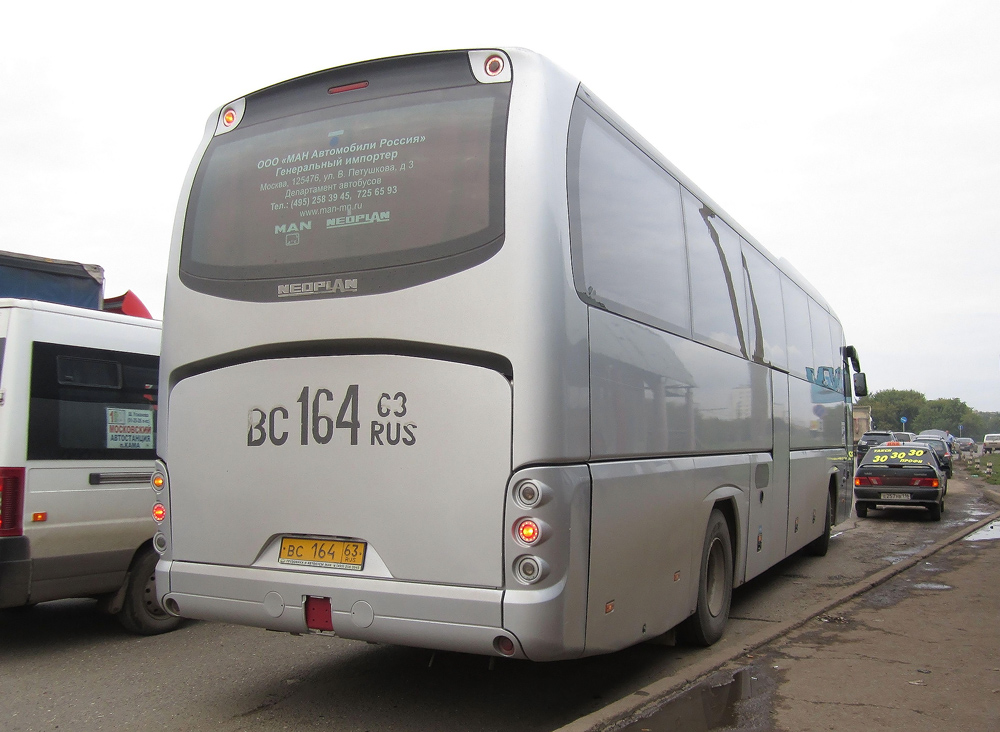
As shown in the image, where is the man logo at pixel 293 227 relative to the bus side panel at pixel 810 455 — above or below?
above

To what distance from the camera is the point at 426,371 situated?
14.7 ft

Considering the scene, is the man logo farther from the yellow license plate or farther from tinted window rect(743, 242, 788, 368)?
tinted window rect(743, 242, 788, 368)

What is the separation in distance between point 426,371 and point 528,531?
3.09ft

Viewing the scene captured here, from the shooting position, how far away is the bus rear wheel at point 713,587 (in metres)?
6.46

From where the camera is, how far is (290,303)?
4.89 metres

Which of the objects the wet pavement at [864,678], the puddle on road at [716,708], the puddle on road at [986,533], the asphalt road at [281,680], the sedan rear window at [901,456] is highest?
the sedan rear window at [901,456]

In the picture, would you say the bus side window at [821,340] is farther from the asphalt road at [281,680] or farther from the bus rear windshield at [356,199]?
the bus rear windshield at [356,199]

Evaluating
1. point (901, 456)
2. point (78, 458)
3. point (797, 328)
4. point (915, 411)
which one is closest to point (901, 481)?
point (901, 456)

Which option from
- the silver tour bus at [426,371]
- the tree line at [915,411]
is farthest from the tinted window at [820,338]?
the tree line at [915,411]

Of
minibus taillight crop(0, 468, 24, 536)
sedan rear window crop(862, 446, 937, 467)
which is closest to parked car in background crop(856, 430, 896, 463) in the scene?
sedan rear window crop(862, 446, 937, 467)

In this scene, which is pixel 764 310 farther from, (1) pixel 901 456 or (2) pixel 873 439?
(2) pixel 873 439

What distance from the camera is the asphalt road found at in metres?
5.13

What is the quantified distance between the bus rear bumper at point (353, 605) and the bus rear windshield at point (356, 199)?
1.52 meters

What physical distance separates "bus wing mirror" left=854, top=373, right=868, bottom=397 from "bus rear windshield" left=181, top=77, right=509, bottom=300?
12.1 meters
